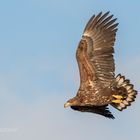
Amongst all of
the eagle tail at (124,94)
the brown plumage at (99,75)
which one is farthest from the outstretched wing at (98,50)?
the eagle tail at (124,94)

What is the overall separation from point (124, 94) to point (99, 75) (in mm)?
1033

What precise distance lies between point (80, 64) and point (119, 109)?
160 cm

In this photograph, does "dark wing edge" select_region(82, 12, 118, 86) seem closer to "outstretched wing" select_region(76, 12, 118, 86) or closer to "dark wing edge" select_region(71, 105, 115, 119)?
"outstretched wing" select_region(76, 12, 118, 86)

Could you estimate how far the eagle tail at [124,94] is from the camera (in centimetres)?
1272

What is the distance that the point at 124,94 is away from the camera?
12.7 meters

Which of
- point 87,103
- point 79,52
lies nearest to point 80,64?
point 79,52

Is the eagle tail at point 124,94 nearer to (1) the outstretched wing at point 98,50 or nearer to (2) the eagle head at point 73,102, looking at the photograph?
(1) the outstretched wing at point 98,50

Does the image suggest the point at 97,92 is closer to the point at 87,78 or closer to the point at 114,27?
the point at 87,78

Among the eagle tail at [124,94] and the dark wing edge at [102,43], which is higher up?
the dark wing edge at [102,43]

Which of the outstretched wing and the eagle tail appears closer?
the eagle tail

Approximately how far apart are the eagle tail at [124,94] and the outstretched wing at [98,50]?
38cm

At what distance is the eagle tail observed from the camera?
41.7 ft

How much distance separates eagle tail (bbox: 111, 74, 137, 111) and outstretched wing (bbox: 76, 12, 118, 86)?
377mm

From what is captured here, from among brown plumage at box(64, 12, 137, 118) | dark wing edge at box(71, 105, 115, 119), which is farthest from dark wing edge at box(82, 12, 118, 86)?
dark wing edge at box(71, 105, 115, 119)
